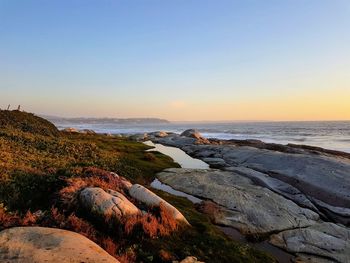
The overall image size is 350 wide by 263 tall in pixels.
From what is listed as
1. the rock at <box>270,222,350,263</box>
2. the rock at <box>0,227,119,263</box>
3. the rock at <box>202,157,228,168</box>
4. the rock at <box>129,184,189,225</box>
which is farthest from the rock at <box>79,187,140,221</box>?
the rock at <box>202,157,228,168</box>

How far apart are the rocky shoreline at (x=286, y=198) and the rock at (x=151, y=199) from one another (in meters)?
4.59

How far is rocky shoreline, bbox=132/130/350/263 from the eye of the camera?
18109mm

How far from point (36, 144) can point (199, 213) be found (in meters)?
19.1

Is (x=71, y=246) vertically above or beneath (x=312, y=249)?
above

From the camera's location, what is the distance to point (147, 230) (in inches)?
554

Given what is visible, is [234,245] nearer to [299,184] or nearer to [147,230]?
[147,230]

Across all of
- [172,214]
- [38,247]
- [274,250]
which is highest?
[38,247]

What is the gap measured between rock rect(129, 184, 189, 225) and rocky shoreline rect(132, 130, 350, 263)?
4.59 metres

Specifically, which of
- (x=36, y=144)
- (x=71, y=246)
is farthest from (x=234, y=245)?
(x=36, y=144)

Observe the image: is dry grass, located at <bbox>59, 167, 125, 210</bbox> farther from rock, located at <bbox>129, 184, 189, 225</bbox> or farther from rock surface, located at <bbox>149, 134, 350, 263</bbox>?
rock surface, located at <bbox>149, 134, 350, 263</bbox>

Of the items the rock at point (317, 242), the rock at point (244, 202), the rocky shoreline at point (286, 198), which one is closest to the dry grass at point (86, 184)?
the rocky shoreline at point (286, 198)

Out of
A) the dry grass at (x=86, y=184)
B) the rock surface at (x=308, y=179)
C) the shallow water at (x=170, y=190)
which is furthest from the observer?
the rock surface at (x=308, y=179)

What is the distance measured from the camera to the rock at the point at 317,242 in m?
16.6

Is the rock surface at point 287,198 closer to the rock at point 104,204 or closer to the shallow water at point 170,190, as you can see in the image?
the shallow water at point 170,190
